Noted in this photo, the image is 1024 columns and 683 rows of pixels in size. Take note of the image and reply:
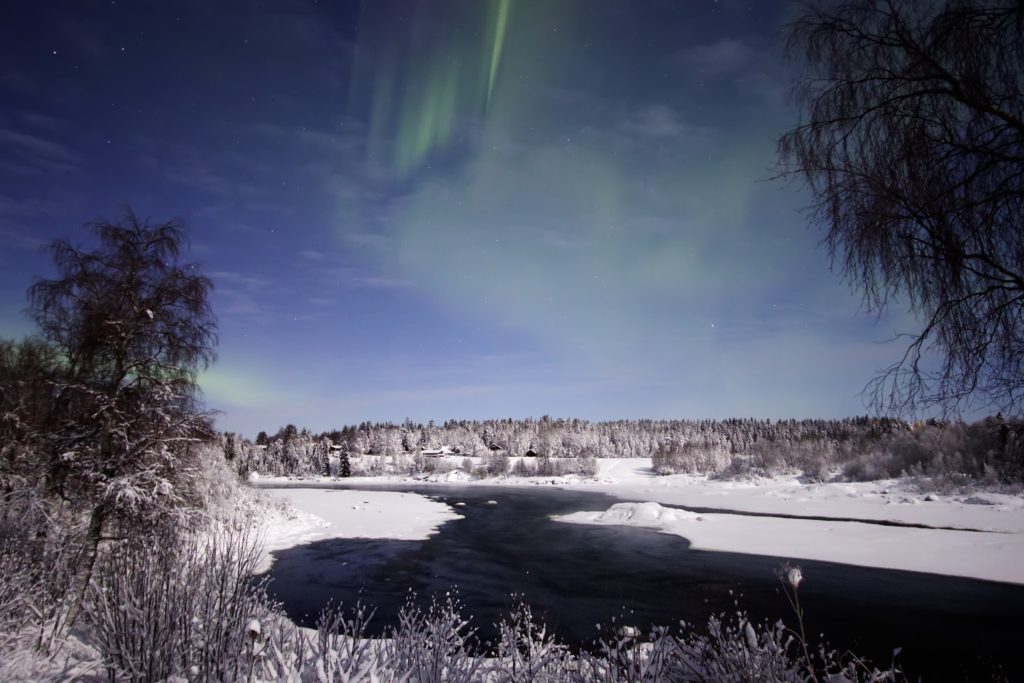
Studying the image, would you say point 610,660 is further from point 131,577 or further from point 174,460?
point 174,460

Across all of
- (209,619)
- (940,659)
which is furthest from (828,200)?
(940,659)

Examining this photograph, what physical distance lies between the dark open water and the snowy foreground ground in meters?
2.04

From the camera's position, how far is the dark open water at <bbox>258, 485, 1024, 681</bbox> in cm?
1232

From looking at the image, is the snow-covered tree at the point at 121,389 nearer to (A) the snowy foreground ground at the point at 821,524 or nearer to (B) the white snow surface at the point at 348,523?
(B) the white snow surface at the point at 348,523

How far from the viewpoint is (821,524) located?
101 ft

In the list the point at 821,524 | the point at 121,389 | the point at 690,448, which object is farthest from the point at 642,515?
the point at 690,448

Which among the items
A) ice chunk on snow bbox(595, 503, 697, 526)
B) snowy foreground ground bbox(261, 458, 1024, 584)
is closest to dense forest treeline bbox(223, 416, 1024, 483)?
snowy foreground ground bbox(261, 458, 1024, 584)

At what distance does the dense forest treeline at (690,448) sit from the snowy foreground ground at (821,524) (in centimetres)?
384

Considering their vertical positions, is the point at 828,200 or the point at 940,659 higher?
the point at 828,200

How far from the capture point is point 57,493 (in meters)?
8.84

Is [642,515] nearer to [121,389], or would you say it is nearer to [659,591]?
[659,591]

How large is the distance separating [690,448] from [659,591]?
303ft

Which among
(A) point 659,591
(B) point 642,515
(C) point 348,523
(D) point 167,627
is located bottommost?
(C) point 348,523

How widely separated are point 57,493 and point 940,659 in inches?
725
